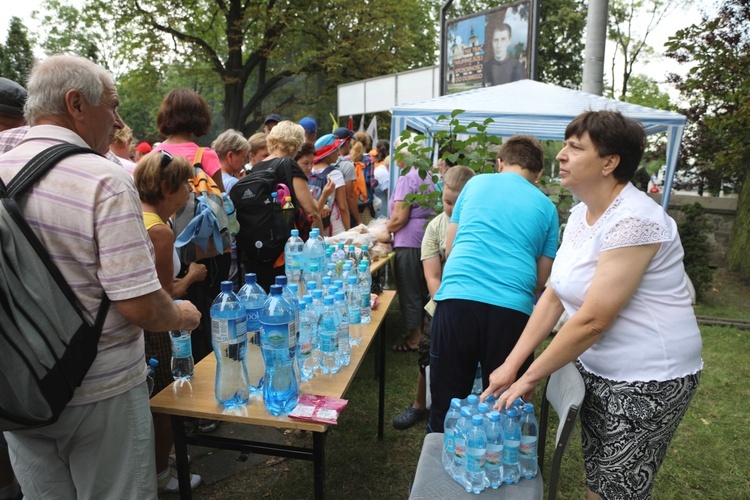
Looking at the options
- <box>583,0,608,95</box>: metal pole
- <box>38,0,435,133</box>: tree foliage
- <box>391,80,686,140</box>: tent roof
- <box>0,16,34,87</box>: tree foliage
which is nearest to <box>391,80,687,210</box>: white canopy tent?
<box>391,80,686,140</box>: tent roof

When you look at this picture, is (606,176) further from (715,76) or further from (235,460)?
(715,76)

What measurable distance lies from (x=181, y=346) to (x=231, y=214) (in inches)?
49.2

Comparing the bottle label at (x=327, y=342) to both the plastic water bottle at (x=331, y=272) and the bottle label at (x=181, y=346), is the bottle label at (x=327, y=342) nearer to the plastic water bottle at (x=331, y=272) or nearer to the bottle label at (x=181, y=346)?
the plastic water bottle at (x=331, y=272)

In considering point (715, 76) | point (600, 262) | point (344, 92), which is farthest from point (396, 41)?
point (600, 262)

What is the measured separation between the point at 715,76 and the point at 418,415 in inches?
265

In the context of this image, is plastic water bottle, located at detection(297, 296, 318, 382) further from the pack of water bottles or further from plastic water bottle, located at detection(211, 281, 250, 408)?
the pack of water bottles

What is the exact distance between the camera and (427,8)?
839 inches

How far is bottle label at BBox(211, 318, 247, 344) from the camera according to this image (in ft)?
5.66

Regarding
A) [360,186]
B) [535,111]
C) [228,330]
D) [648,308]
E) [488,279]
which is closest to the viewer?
Answer: [648,308]

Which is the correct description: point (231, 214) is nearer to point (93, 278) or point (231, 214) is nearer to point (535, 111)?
point (93, 278)

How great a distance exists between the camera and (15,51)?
83.7 ft

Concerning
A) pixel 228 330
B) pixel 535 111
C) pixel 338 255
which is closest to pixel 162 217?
pixel 228 330

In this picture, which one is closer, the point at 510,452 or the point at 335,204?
the point at 510,452

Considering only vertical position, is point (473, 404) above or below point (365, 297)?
below
